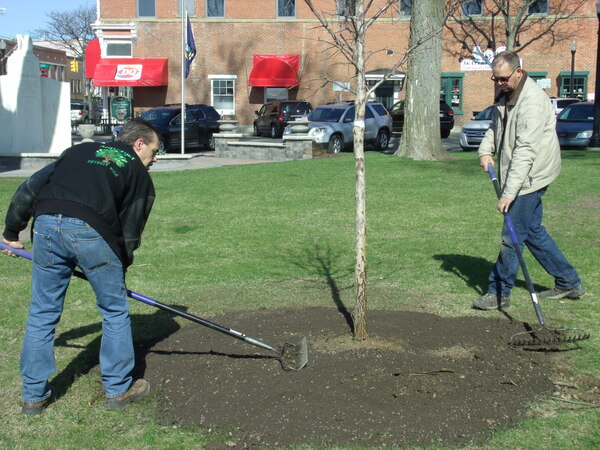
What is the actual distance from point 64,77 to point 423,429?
9322 centimetres

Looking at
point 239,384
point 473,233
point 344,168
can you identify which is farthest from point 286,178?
point 239,384

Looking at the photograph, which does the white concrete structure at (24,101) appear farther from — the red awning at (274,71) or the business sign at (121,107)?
the red awning at (274,71)

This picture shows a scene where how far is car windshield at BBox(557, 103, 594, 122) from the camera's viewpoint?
21.9m

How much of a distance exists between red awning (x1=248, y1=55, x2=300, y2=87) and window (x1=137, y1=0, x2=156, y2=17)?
20.7 ft

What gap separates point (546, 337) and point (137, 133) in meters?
2.96

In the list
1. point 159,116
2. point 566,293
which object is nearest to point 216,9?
point 159,116

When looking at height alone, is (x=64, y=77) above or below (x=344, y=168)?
above

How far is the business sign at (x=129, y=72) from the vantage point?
1609 inches

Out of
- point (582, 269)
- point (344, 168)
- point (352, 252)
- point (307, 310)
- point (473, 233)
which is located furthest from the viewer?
point (344, 168)

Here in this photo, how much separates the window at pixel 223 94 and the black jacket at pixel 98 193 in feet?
126

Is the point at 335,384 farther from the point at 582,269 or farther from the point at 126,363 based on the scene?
the point at 582,269

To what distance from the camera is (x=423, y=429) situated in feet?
12.8

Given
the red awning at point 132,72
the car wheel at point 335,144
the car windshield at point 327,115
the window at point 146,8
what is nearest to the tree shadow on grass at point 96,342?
the car wheel at point 335,144

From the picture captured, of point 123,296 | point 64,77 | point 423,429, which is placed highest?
point 64,77
